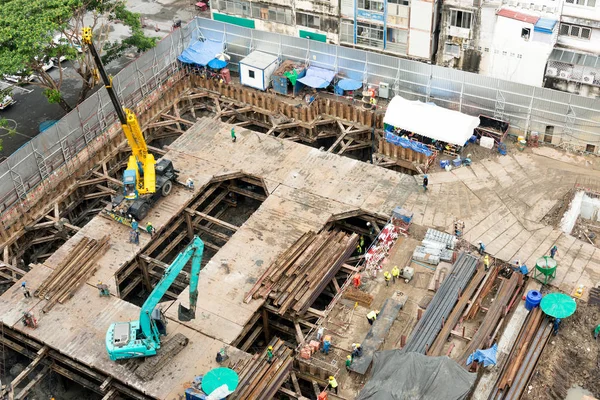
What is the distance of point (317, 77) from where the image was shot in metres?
62.2

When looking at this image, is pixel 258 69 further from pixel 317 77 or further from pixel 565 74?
pixel 565 74

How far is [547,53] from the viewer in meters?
58.2

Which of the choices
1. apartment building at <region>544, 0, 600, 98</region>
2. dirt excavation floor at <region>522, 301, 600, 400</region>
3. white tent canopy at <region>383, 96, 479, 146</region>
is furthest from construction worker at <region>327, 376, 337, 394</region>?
apartment building at <region>544, 0, 600, 98</region>

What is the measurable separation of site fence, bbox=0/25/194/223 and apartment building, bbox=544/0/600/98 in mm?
32640

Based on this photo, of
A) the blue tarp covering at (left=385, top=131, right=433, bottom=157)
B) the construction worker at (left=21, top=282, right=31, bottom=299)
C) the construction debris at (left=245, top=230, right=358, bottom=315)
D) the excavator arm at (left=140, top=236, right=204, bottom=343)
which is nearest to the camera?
the excavator arm at (left=140, top=236, right=204, bottom=343)

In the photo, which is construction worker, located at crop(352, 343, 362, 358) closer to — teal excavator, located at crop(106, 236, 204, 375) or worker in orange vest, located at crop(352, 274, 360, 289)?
worker in orange vest, located at crop(352, 274, 360, 289)

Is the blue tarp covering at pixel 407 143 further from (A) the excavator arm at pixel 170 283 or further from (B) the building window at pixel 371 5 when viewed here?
(A) the excavator arm at pixel 170 283

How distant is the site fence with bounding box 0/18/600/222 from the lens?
54.1m

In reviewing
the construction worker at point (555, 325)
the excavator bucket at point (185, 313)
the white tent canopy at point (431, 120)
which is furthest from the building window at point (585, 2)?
the excavator bucket at point (185, 313)

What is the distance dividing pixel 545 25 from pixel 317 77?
61.7 feet

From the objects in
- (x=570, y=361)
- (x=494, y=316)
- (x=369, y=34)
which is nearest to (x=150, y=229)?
(x=494, y=316)

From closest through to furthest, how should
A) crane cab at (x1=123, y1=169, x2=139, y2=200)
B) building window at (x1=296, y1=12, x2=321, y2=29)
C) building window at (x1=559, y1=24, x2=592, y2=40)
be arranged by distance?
1. crane cab at (x1=123, y1=169, x2=139, y2=200)
2. building window at (x1=559, y1=24, x2=592, y2=40)
3. building window at (x1=296, y1=12, x2=321, y2=29)

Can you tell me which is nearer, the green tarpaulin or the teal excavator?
the teal excavator

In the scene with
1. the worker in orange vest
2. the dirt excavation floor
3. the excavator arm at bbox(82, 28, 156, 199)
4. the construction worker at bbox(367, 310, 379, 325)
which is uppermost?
the excavator arm at bbox(82, 28, 156, 199)
